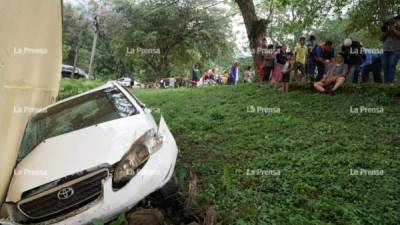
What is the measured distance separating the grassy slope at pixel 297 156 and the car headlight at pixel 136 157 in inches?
44.6

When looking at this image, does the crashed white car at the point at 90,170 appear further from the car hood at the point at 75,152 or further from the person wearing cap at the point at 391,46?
the person wearing cap at the point at 391,46

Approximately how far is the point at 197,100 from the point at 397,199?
25.4 feet

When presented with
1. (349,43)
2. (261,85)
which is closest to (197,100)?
(261,85)

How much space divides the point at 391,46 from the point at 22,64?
801 cm

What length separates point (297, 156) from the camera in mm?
6582

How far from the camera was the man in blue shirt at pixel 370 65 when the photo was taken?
10.7 m

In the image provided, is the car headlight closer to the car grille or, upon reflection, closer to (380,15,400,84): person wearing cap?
the car grille

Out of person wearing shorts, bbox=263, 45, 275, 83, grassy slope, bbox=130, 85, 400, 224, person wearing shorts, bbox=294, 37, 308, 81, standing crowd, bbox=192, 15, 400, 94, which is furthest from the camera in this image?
person wearing shorts, bbox=263, 45, 275, 83

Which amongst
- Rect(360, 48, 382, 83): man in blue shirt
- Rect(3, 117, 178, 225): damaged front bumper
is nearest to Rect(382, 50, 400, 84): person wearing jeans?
Rect(360, 48, 382, 83): man in blue shirt

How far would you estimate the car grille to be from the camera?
13.6ft

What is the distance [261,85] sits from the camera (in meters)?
12.6

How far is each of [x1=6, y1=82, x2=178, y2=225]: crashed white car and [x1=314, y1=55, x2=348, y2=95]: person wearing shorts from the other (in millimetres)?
6204

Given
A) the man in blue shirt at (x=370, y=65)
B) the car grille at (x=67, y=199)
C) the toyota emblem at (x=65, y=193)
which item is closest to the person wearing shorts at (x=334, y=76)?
the man in blue shirt at (x=370, y=65)

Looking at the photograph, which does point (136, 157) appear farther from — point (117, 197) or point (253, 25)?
point (253, 25)
